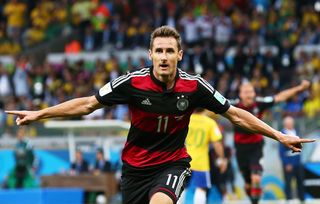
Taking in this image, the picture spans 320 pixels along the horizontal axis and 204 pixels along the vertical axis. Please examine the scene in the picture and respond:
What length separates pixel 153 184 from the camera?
27.4 feet

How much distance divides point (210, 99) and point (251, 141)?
6.70m

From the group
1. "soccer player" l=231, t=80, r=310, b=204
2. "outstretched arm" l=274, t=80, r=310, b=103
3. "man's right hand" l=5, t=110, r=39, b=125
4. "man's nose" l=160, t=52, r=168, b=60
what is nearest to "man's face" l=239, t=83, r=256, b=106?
"soccer player" l=231, t=80, r=310, b=204

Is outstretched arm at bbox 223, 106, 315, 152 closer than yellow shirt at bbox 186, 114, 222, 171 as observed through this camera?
Yes

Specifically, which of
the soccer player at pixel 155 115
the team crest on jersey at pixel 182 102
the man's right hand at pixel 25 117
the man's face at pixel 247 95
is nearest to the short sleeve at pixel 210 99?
the soccer player at pixel 155 115

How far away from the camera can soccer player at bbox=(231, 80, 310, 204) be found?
1471cm

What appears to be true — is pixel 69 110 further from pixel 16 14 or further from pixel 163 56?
pixel 16 14

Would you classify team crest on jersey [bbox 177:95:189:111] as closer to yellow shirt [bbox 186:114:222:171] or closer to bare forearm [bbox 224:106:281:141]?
bare forearm [bbox 224:106:281:141]

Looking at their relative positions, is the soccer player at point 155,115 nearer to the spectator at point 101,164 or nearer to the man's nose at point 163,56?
the man's nose at point 163,56

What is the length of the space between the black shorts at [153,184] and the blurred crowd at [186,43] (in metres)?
13.9

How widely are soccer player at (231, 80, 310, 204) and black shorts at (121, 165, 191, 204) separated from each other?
6.23 m

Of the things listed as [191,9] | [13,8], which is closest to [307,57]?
[191,9]

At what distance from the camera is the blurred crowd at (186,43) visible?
2464 centimetres

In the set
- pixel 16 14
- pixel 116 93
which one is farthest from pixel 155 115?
pixel 16 14

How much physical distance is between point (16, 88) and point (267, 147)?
10.5m
